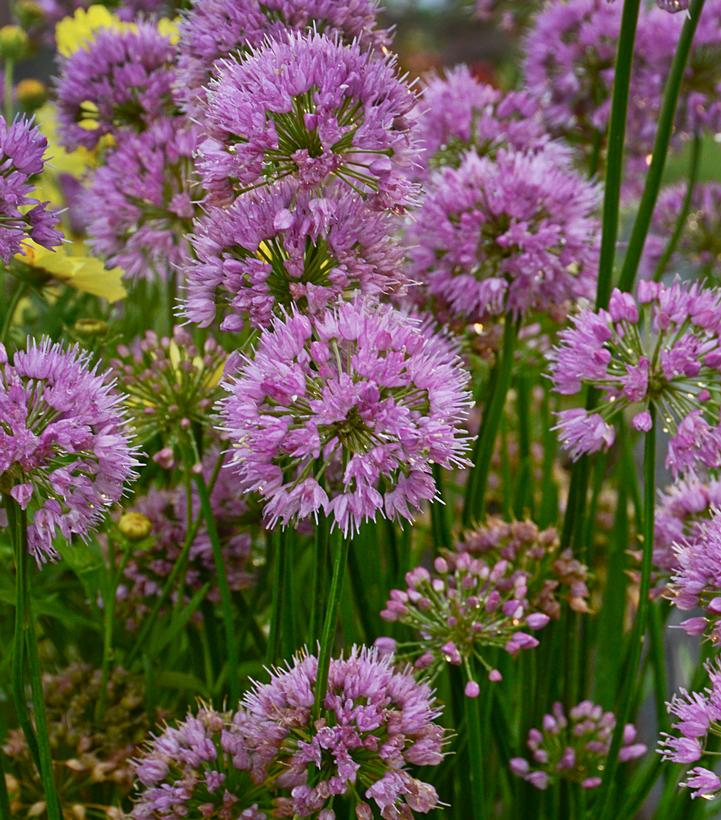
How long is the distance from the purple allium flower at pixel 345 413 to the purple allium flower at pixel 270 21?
0.66 feet

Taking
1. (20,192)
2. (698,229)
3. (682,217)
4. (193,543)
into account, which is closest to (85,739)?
(193,543)

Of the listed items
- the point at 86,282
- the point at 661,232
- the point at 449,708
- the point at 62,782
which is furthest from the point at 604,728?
the point at 661,232

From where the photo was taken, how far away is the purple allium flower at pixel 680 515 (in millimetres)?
680

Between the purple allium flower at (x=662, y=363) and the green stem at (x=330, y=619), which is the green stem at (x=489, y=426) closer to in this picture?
the purple allium flower at (x=662, y=363)

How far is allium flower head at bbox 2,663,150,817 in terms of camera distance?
2.18 ft

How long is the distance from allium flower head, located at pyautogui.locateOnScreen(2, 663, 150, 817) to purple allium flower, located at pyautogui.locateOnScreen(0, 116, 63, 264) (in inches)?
12.7

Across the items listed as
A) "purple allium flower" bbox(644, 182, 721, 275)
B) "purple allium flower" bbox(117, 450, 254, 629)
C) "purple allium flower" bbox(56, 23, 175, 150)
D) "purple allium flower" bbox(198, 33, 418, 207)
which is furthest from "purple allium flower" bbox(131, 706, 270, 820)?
"purple allium flower" bbox(644, 182, 721, 275)

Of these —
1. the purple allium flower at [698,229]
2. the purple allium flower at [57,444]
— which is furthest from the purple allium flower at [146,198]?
the purple allium flower at [698,229]

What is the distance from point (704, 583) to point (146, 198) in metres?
0.44

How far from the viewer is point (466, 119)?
832mm

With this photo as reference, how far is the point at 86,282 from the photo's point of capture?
75 cm

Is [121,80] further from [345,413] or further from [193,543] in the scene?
[345,413]

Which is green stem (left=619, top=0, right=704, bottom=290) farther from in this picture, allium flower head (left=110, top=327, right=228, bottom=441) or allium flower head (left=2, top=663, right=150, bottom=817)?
allium flower head (left=2, top=663, right=150, bottom=817)

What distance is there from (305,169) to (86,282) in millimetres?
311
